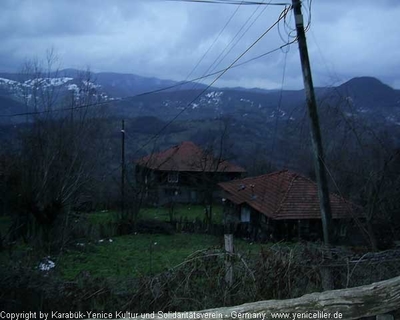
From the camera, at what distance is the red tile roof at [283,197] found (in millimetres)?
22703

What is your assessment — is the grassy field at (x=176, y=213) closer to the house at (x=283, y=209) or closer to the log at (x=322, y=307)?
the house at (x=283, y=209)

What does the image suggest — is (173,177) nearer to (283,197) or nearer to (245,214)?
(245,214)

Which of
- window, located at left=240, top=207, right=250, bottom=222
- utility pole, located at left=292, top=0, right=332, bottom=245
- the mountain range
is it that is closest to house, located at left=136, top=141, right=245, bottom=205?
the mountain range

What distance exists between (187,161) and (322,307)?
3570 centimetres

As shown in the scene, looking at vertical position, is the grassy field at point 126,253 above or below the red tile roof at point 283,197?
below

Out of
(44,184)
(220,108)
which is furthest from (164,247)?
(220,108)

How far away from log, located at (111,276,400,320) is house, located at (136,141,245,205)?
31.3 meters

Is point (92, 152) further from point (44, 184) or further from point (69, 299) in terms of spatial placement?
point (69, 299)

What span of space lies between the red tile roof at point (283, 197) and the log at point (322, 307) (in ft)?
57.4

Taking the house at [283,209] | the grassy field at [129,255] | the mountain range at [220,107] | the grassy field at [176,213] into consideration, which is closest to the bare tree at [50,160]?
the mountain range at [220,107]

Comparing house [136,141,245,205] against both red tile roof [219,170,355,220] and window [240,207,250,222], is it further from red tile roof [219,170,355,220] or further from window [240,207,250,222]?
window [240,207,250,222]

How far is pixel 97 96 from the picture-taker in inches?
1013

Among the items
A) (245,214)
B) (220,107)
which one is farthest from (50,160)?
(220,107)

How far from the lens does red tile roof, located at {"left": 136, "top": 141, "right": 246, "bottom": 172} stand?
34.1 metres
